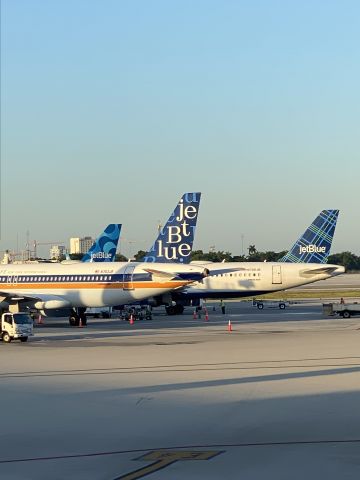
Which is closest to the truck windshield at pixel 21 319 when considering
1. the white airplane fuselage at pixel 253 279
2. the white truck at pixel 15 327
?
the white truck at pixel 15 327

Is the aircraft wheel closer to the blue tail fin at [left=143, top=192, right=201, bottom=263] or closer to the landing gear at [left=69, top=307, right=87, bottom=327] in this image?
the blue tail fin at [left=143, top=192, right=201, bottom=263]

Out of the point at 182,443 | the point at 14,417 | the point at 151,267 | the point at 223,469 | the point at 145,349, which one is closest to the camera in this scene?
the point at 223,469

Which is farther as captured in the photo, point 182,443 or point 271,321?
point 271,321

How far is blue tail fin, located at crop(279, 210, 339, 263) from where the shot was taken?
86.9 meters

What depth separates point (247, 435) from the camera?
18484mm

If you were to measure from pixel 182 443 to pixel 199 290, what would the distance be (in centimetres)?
6573

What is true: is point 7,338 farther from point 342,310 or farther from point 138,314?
point 342,310

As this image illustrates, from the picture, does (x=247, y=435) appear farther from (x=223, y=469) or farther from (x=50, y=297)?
(x=50, y=297)

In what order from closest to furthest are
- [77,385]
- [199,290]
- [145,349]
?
[77,385], [145,349], [199,290]

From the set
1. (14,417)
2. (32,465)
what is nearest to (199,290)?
(14,417)

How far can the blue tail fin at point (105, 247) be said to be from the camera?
8581cm

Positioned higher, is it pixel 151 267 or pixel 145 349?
pixel 151 267

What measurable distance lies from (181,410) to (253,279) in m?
61.5

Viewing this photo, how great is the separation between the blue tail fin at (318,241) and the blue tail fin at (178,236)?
1624cm
